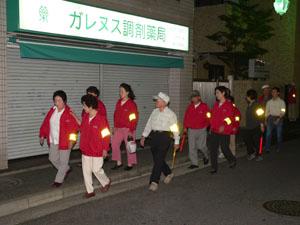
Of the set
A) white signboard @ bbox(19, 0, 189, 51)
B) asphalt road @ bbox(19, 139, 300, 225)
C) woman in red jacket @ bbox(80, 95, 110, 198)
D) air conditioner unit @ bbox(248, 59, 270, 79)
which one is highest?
white signboard @ bbox(19, 0, 189, 51)

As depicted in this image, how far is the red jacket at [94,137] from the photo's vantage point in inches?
267

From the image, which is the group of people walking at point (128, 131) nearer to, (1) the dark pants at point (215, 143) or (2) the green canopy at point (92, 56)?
(1) the dark pants at point (215, 143)

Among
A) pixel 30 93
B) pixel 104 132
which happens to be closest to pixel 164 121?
pixel 104 132

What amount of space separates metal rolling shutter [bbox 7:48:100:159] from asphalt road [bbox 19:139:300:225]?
3.19 metres

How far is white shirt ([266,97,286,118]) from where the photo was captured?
11977mm

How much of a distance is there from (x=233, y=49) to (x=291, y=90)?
3575mm

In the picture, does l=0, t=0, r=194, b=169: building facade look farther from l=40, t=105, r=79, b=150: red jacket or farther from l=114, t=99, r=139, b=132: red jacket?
l=40, t=105, r=79, b=150: red jacket

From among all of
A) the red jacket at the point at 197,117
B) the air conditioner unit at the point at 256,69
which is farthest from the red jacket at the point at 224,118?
the air conditioner unit at the point at 256,69

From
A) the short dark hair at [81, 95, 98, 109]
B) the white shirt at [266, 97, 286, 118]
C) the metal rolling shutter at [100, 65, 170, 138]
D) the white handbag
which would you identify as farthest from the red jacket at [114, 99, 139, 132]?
the white shirt at [266, 97, 286, 118]

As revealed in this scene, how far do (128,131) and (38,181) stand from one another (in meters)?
2.18

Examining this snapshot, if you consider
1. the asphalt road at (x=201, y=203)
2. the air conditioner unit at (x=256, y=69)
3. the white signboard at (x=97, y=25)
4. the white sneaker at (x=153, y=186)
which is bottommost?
the asphalt road at (x=201, y=203)

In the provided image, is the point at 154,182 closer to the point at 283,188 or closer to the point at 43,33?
the point at 283,188

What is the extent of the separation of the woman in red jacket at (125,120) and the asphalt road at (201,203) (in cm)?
134

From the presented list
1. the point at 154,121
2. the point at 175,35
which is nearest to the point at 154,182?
the point at 154,121
